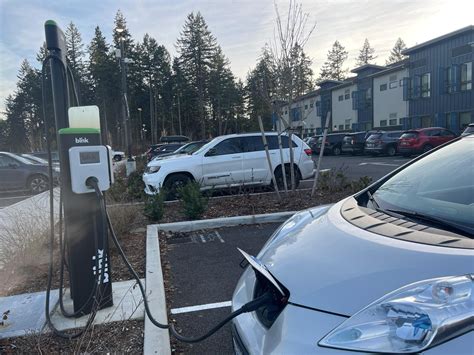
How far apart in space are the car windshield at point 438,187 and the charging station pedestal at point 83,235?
2.30 metres

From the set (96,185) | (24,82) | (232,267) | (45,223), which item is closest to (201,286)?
(232,267)

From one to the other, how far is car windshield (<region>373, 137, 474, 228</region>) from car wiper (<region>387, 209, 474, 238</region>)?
1.2 inches

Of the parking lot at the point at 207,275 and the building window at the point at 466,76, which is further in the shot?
the building window at the point at 466,76

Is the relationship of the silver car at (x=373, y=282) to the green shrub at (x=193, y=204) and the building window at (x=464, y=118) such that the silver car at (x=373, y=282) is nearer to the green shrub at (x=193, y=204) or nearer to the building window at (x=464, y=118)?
the green shrub at (x=193, y=204)

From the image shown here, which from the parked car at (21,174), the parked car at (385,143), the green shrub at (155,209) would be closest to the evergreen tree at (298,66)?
the green shrub at (155,209)

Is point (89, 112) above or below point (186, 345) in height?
above

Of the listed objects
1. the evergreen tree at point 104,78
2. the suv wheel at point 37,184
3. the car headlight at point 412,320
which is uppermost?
the evergreen tree at point 104,78

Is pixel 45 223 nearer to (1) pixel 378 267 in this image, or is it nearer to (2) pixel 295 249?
(2) pixel 295 249

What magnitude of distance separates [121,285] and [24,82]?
2644 inches

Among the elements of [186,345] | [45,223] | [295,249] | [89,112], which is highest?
[89,112]

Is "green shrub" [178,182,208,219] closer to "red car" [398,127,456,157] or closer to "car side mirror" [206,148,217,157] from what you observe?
"car side mirror" [206,148,217,157]

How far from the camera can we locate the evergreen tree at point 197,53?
182 ft

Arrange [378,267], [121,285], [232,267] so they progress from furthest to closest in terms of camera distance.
→ [232,267], [121,285], [378,267]

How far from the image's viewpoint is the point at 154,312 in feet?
10.5
